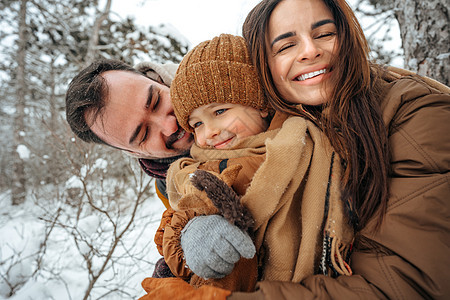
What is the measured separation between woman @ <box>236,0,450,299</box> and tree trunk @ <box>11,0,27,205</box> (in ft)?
28.5

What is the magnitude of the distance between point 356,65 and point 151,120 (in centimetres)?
141

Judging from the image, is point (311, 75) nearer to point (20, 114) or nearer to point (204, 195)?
point (204, 195)

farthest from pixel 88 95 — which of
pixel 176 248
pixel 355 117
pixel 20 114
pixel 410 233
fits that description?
pixel 20 114

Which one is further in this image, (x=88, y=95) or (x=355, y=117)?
(x=88, y=95)

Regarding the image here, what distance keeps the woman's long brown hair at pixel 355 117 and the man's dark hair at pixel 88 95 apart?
1.27 m

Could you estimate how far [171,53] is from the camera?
3.96 metres

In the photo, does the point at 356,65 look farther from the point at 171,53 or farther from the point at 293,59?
the point at 171,53

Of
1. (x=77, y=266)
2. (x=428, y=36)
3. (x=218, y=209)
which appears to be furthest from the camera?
(x=77, y=266)

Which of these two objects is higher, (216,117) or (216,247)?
(216,117)

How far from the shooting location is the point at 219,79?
1.38 meters

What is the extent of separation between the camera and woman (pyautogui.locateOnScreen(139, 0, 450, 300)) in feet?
2.66

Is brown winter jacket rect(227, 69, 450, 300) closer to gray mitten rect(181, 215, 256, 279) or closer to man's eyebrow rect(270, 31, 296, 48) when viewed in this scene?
gray mitten rect(181, 215, 256, 279)

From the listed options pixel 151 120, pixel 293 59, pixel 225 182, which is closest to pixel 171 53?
pixel 151 120

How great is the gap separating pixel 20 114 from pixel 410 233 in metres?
10.9
